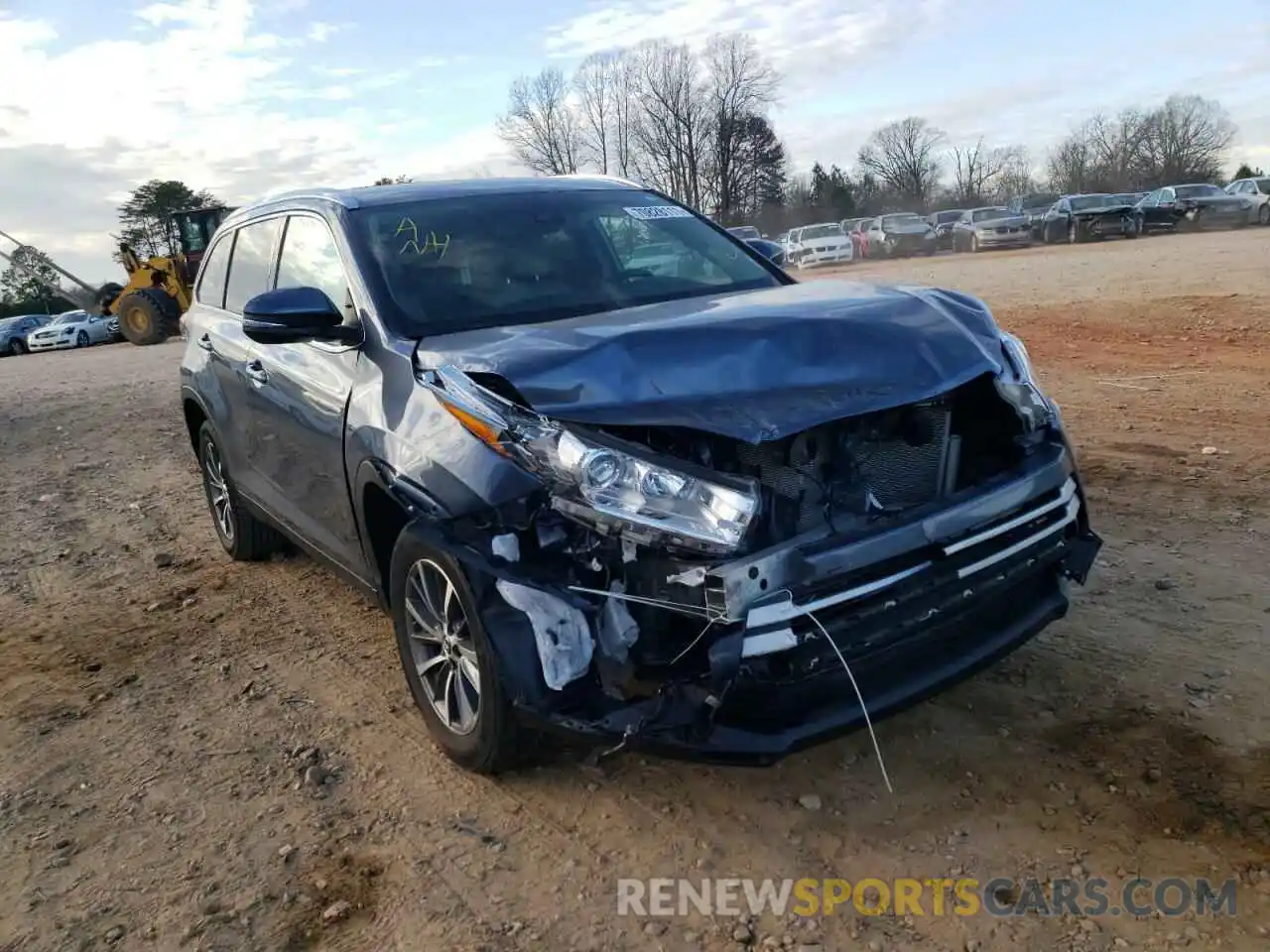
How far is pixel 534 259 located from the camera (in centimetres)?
405

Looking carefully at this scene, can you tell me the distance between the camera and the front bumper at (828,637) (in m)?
2.60

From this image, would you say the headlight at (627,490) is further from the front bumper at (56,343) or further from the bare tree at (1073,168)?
the bare tree at (1073,168)

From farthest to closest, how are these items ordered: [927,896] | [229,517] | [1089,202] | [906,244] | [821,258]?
[906,244]
[821,258]
[1089,202]
[229,517]
[927,896]

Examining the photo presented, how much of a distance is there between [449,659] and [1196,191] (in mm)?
35667

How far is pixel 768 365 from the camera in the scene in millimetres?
2951

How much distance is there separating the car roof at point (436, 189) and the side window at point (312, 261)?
0.37ft

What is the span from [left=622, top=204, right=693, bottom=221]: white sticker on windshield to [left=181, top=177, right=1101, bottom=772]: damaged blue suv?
0.55 m

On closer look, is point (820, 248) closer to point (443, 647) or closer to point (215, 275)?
point (215, 275)

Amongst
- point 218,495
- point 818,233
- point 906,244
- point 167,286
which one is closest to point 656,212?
point 218,495

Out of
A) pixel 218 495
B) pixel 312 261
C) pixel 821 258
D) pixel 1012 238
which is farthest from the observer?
pixel 821 258

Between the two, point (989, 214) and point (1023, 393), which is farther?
point (989, 214)

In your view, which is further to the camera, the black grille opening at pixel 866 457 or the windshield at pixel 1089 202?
the windshield at pixel 1089 202

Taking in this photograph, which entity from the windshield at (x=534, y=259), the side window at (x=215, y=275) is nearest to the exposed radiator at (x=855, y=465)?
the windshield at (x=534, y=259)

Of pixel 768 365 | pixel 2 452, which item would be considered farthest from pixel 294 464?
pixel 2 452
